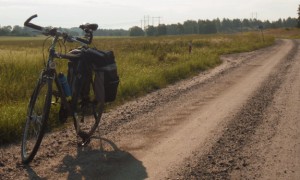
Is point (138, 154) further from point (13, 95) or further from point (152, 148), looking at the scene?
point (13, 95)

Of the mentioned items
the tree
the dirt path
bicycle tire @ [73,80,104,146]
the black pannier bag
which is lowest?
the tree

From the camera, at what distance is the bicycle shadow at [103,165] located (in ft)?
13.8

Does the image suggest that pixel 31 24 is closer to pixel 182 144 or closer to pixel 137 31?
pixel 182 144

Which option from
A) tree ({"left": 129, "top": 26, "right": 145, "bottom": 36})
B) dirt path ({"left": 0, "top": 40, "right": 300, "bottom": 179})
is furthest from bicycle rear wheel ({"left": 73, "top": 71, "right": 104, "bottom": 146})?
tree ({"left": 129, "top": 26, "right": 145, "bottom": 36})

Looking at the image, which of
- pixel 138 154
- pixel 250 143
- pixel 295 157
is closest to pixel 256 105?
pixel 250 143

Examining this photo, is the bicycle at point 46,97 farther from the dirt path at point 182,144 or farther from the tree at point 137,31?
the tree at point 137,31

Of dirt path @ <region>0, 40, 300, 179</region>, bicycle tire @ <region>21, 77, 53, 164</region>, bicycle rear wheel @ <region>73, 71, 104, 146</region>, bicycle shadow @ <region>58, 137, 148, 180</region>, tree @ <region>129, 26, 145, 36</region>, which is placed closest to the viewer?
bicycle shadow @ <region>58, 137, 148, 180</region>

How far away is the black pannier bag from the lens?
486 cm

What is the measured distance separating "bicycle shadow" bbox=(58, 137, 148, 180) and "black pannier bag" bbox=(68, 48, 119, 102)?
71cm

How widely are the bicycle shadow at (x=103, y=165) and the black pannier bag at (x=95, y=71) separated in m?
0.71

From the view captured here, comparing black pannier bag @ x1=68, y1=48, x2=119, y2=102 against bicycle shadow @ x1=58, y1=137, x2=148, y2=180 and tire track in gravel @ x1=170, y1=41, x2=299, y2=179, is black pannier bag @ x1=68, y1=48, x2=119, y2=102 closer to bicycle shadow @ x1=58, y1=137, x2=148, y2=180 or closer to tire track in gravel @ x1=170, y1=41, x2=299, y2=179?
bicycle shadow @ x1=58, y1=137, x2=148, y2=180

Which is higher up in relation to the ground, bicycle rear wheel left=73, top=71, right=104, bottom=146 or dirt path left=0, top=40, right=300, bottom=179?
bicycle rear wheel left=73, top=71, right=104, bottom=146

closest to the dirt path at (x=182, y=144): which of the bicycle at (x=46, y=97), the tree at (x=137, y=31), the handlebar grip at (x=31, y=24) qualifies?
the bicycle at (x=46, y=97)

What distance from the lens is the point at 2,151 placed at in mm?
5051
